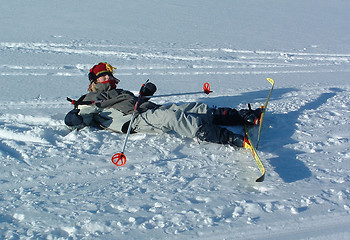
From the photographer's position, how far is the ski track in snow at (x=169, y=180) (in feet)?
9.22

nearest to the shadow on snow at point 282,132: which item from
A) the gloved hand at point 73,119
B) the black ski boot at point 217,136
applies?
the black ski boot at point 217,136

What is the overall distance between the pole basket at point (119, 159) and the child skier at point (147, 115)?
1.92ft

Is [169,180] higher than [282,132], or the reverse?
[282,132]

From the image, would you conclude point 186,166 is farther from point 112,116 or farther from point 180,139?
point 112,116

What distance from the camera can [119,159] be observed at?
3533 mm

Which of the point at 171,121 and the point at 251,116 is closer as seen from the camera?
the point at 171,121

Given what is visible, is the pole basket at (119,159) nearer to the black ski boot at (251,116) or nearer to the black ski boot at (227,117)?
the black ski boot at (227,117)

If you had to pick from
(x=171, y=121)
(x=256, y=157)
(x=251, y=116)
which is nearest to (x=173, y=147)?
(x=171, y=121)

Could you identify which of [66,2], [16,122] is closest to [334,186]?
[16,122]

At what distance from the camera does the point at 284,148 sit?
4.07 m

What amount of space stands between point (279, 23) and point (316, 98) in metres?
5.77

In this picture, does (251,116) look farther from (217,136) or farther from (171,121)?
(171,121)

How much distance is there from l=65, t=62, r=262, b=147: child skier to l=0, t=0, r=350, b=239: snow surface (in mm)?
135

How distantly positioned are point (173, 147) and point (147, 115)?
48 cm
